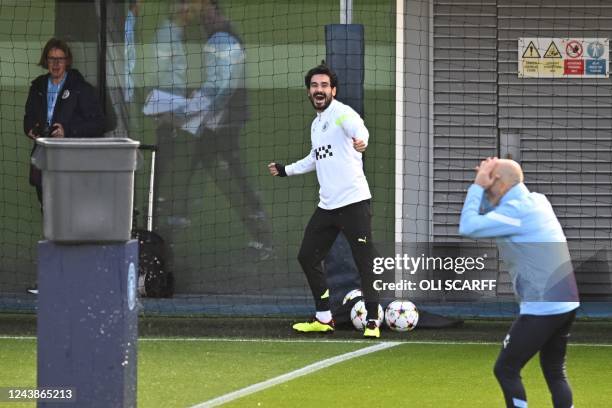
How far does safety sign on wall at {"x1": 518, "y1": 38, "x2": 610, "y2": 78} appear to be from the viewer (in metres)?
13.6

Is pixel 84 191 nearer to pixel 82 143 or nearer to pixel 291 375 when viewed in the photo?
pixel 82 143

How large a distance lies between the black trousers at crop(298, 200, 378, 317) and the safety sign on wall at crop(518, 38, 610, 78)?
2842mm

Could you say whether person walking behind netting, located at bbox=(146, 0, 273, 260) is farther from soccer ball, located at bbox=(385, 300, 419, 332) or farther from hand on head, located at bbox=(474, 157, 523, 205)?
hand on head, located at bbox=(474, 157, 523, 205)

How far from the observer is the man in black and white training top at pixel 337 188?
11516 mm

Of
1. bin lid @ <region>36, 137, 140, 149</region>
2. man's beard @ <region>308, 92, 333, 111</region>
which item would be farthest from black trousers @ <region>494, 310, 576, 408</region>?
man's beard @ <region>308, 92, 333, 111</region>

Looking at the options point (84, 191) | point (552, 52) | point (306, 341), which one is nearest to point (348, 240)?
point (306, 341)

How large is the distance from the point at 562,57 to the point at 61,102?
4.62 m

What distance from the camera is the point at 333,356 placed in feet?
35.2

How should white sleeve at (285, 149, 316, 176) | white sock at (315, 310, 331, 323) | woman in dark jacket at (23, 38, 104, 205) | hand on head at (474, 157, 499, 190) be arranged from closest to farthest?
hand on head at (474, 157, 499, 190) → white sleeve at (285, 149, 316, 176) → white sock at (315, 310, 331, 323) → woman in dark jacket at (23, 38, 104, 205)

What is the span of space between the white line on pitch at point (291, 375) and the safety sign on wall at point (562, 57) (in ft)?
11.5

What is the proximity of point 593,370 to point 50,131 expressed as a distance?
17.2 feet

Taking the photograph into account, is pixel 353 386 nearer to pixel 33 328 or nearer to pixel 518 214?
pixel 518 214

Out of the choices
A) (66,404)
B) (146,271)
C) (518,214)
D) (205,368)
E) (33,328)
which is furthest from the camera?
(146,271)

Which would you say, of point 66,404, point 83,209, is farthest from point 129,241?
point 66,404
